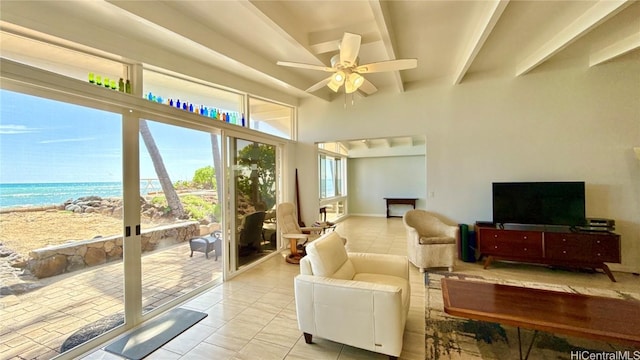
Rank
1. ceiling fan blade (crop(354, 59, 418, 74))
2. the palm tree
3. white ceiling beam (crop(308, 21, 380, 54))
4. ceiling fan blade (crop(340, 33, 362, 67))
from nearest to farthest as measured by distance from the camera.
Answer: ceiling fan blade (crop(340, 33, 362, 67)) < ceiling fan blade (crop(354, 59, 418, 74)) < the palm tree < white ceiling beam (crop(308, 21, 380, 54))

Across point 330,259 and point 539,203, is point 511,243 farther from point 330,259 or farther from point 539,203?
point 330,259

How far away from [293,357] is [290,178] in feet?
12.7

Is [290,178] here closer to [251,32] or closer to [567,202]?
[251,32]

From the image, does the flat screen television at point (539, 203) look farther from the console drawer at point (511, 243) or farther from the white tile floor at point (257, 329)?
the white tile floor at point (257, 329)

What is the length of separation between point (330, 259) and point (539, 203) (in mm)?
3709

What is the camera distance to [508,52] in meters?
3.76

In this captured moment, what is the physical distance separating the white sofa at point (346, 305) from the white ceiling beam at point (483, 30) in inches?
109

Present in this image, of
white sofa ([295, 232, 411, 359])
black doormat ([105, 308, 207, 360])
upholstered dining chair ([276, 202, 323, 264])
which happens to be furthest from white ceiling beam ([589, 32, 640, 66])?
black doormat ([105, 308, 207, 360])

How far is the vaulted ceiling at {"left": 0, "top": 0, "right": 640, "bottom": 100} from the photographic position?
2.43 m

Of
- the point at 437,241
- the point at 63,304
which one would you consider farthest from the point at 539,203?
the point at 63,304

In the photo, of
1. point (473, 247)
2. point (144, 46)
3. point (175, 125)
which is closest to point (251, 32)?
point (144, 46)

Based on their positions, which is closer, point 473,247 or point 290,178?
point 473,247

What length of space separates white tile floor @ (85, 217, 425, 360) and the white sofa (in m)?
0.19

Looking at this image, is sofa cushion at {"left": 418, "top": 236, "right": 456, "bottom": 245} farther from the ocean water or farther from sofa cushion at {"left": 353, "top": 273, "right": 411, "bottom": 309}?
the ocean water
